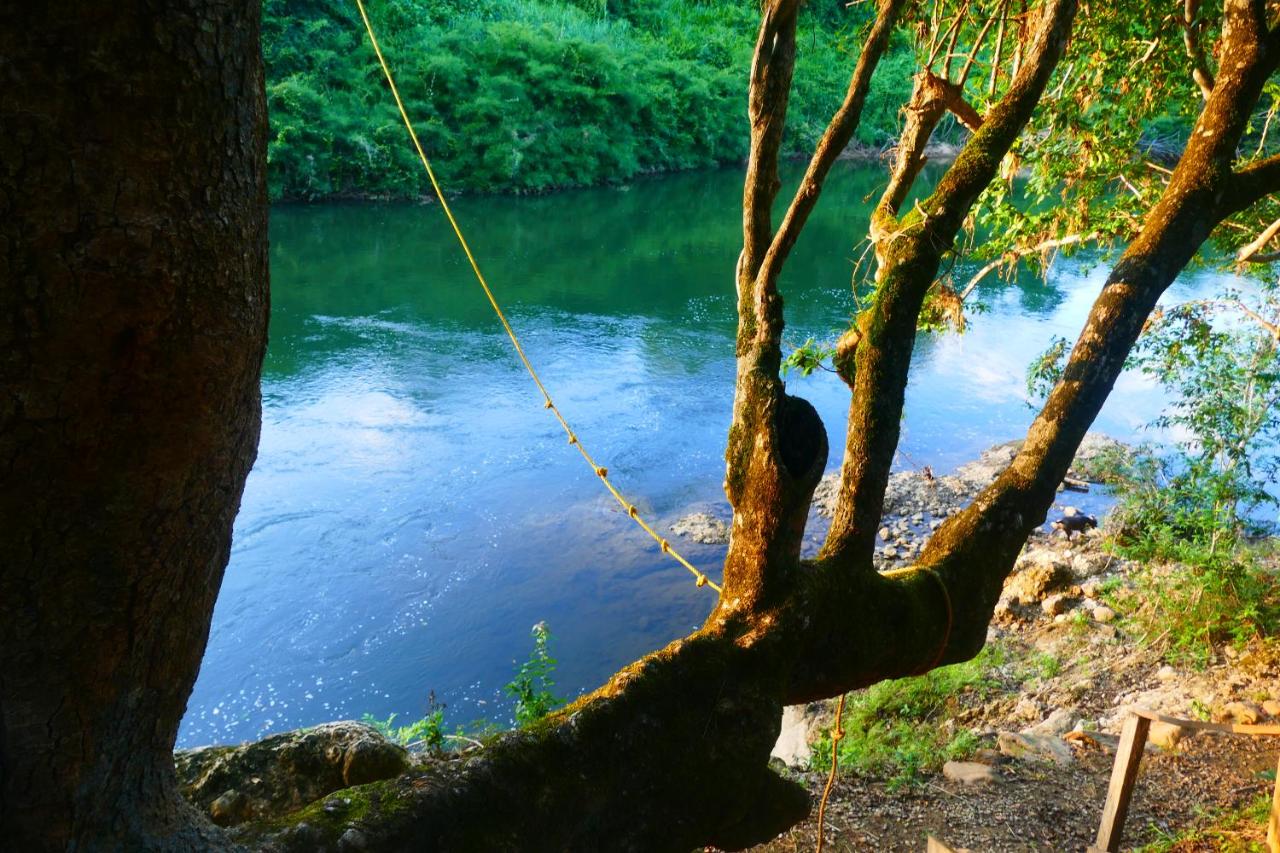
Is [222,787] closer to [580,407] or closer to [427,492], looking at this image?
[427,492]

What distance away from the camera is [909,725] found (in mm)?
5148

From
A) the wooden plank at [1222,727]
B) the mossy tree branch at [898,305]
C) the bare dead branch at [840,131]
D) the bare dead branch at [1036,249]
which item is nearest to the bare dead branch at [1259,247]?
the bare dead branch at [1036,249]

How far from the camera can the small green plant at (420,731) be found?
3.72 meters

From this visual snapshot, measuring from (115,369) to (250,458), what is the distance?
0.32 metres

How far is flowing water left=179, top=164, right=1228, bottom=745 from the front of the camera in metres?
6.71

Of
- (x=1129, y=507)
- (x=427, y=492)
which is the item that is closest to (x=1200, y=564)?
(x=1129, y=507)

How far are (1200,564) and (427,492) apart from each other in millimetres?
6527

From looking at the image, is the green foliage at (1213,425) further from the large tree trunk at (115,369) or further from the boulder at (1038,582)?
the large tree trunk at (115,369)

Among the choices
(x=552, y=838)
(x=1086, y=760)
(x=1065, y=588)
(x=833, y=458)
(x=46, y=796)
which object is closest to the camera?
(x=46, y=796)

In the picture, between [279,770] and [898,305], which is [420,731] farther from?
Result: [898,305]

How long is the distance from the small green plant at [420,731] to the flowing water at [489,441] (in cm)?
19

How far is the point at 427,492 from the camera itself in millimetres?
8891

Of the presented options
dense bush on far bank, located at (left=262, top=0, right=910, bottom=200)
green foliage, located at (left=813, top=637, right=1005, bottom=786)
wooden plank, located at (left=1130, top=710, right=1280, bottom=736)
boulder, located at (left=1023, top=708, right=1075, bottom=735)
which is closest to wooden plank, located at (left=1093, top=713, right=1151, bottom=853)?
wooden plank, located at (left=1130, top=710, right=1280, bottom=736)

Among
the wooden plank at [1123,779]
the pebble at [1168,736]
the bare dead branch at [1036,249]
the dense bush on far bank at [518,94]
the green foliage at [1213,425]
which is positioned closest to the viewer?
the wooden plank at [1123,779]
